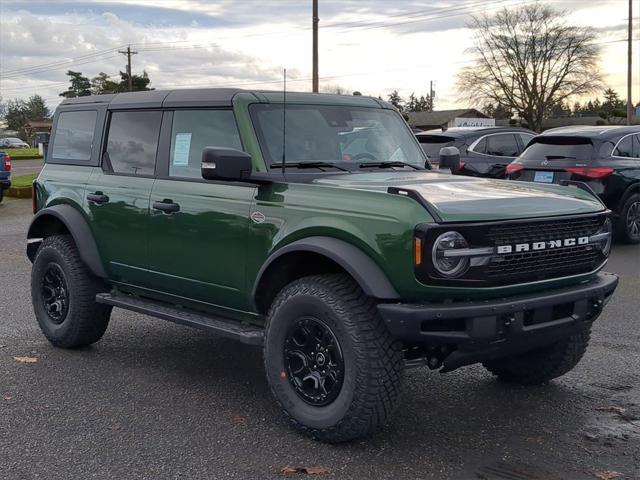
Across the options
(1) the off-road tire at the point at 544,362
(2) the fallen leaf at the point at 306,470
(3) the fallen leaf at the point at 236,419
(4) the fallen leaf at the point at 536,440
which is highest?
(1) the off-road tire at the point at 544,362

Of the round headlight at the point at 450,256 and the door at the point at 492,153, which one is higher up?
the door at the point at 492,153

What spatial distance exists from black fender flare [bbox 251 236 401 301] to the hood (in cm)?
38

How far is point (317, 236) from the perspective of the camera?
14.2ft

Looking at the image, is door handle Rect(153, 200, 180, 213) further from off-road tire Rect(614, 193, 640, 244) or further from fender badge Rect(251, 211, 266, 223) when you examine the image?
off-road tire Rect(614, 193, 640, 244)

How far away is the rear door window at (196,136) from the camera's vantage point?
512 centimetres

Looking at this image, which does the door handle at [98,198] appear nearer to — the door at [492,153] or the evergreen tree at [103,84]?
the door at [492,153]

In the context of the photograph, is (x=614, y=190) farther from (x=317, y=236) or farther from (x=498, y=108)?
(x=498, y=108)

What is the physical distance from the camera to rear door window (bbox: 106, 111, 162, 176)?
562 cm

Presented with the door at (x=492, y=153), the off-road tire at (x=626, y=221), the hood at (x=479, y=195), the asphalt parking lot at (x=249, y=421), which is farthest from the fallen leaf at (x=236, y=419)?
the door at (x=492, y=153)

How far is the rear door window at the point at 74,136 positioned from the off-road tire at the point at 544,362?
3.41 meters

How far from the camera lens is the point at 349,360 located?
4.07m

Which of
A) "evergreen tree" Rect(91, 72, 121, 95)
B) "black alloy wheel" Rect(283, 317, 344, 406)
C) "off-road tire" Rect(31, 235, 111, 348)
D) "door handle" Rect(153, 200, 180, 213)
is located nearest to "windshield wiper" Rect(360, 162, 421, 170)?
"door handle" Rect(153, 200, 180, 213)

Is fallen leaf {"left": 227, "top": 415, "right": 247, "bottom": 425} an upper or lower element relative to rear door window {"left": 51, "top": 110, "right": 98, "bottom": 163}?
lower

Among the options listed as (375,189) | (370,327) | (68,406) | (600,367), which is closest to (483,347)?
(370,327)
